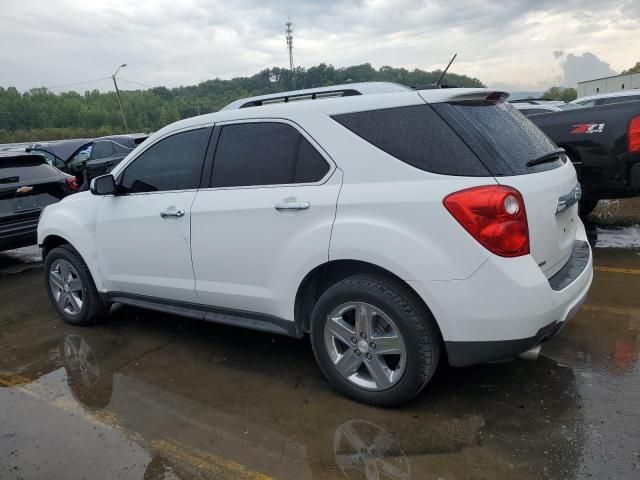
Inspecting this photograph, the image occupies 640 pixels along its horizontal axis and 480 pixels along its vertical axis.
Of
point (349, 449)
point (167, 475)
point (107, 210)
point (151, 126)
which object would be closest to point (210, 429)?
point (167, 475)

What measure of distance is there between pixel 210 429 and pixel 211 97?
3677 cm

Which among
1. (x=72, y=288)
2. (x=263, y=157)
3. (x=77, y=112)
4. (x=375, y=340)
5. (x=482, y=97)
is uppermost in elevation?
(x=77, y=112)

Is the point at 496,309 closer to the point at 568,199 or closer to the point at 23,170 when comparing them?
the point at 568,199

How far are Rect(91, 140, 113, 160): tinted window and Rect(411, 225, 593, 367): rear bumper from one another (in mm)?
12634

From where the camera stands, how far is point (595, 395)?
9.58 ft

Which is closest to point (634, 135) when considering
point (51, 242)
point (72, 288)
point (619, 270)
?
point (619, 270)

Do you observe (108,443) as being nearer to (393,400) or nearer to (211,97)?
(393,400)

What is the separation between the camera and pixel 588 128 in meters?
5.36

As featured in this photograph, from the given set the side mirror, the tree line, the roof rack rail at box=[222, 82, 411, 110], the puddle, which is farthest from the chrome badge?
the tree line

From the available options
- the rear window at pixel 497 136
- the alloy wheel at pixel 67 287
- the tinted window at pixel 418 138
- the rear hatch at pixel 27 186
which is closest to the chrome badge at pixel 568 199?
the rear window at pixel 497 136

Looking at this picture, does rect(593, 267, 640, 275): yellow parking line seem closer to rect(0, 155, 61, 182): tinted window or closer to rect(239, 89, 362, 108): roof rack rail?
rect(239, 89, 362, 108): roof rack rail

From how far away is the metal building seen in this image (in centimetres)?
4522

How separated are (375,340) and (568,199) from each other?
54.2 inches

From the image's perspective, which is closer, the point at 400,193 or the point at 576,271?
the point at 400,193
